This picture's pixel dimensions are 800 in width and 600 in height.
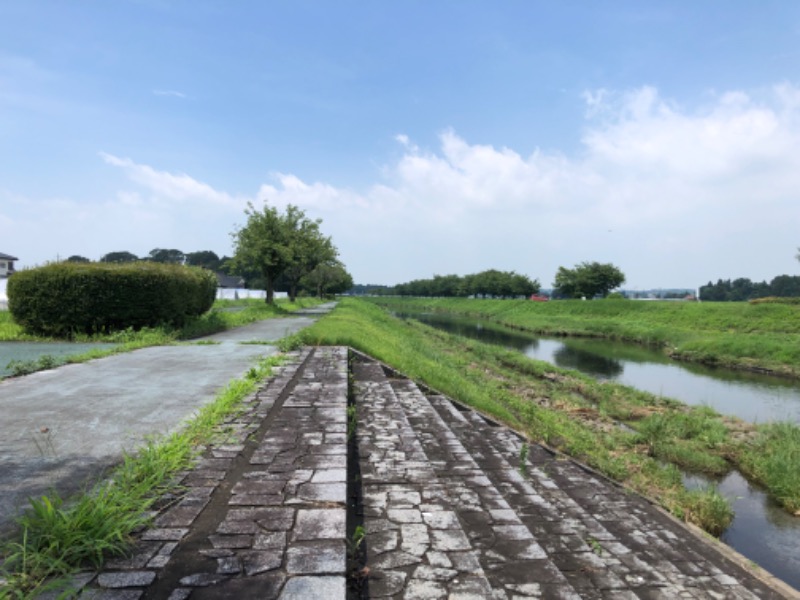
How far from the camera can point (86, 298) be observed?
37.7 feet

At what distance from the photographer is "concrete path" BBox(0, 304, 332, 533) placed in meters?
3.38

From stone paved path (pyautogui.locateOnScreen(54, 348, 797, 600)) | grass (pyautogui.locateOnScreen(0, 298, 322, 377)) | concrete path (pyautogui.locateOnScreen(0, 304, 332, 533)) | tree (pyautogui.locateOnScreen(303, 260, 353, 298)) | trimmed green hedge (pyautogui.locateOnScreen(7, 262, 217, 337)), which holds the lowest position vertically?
stone paved path (pyautogui.locateOnScreen(54, 348, 797, 600))

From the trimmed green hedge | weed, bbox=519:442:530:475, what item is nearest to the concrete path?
the trimmed green hedge

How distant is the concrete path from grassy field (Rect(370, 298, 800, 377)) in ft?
68.5

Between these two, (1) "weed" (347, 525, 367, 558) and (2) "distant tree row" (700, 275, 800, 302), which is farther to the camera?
(2) "distant tree row" (700, 275, 800, 302)

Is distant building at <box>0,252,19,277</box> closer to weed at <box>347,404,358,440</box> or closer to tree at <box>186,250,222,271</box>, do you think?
tree at <box>186,250,222,271</box>

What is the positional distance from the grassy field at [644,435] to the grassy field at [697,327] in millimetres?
10202

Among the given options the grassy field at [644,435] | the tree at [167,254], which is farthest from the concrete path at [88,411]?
the tree at [167,254]

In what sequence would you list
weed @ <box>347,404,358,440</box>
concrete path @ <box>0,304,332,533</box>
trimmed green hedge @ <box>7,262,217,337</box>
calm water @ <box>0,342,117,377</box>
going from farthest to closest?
1. trimmed green hedge @ <box>7,262,217,337</box>
2. calm water @ <box>0,342,117,377</box>
3. weed @ <box>347,404,358,440</box>
4. concrete path @ <box>0,304,332,533</box>

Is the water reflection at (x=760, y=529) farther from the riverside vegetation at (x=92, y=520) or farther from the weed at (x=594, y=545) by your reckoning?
the riverside vegetation at (x=92, y=520)

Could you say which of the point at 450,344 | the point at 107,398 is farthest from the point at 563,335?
the point at 107,398

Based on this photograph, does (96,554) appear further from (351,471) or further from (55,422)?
(55,422)

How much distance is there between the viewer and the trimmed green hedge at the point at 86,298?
11414 millimetres

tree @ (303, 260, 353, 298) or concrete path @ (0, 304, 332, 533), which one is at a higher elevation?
tree @ (303, 260, 353, 298)
